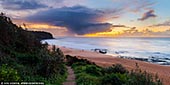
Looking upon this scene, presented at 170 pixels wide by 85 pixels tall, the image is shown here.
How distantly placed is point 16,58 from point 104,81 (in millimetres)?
5336

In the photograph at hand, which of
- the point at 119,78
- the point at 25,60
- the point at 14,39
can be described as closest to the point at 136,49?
the point at 14,39

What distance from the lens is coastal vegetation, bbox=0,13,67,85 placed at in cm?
1323

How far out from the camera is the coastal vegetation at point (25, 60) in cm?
1323

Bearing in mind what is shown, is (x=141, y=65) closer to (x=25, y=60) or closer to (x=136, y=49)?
(x=25, y=60)

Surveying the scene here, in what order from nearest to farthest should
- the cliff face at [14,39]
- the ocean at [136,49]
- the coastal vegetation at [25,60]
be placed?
the coastal vegetation at [25,60] → the cliff face at [14,39] → the ocean at [136,49]

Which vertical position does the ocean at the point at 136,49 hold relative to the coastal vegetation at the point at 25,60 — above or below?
below

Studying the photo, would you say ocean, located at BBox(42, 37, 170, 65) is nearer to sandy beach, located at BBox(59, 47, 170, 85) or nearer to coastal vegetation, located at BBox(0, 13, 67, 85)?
sandy beach, located at BBox(59, 47, 170, 85)

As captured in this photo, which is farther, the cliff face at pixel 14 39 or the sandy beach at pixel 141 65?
the sandy beach at pixel 141 65

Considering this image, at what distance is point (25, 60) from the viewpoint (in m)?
17.4

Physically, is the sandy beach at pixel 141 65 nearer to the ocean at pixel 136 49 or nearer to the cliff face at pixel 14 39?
the ocean at pixel 136 49

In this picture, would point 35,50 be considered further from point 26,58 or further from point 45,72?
point 45,72

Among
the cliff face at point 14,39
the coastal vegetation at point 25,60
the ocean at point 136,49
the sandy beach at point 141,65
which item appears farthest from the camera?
the ocean at point 136,49

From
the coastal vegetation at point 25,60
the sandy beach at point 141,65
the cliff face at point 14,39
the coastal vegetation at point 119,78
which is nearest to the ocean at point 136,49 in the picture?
the sandy beach at point 141,65

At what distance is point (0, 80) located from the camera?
351 inches
